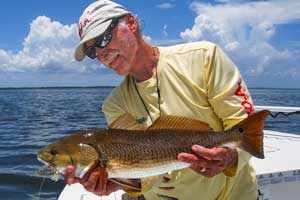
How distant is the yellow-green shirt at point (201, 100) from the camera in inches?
113

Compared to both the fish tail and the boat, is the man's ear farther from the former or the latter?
the boat

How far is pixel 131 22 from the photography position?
10.2ft

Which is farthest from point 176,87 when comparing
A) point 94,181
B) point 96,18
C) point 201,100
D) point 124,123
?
point 94,181

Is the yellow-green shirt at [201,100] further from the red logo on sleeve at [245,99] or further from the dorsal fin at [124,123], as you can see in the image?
the dorsal fin at [124,123]

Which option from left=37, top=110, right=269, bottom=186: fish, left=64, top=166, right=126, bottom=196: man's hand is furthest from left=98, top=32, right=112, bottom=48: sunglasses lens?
left=64, top=166, right=126, bottom=196: man's hand

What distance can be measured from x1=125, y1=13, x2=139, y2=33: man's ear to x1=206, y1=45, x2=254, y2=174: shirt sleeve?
56 centimetres

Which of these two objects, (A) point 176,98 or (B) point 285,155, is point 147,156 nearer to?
(A) point 176,98

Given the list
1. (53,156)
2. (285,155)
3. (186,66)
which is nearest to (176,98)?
(186,66)

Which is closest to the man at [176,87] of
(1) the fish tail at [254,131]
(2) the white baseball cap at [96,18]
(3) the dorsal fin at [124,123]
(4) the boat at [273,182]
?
(2) the white baseball cap at [96,18]

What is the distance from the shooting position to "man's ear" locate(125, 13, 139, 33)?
3.08 meters

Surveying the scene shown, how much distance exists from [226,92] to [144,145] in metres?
0.59

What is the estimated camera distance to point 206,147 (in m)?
2.68

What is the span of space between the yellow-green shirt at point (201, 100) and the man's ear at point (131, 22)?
9.4 inches

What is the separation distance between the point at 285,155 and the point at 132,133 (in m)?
3.26
